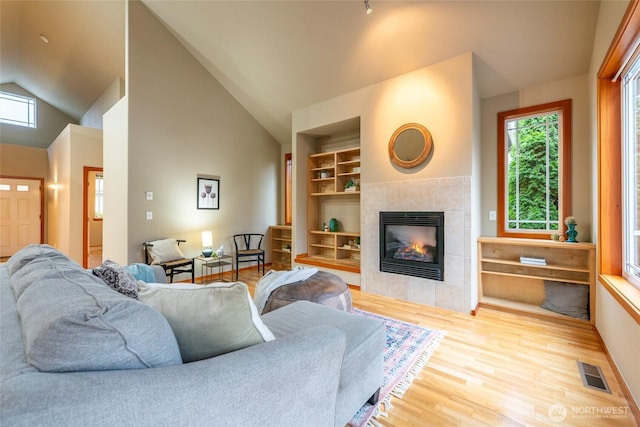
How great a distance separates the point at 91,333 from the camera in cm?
66

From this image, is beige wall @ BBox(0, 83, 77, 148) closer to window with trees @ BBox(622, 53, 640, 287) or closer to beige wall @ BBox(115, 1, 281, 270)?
beige wall @ BBox(115, 1, 281, 270)

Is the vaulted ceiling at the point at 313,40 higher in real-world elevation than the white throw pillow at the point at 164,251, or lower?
higher

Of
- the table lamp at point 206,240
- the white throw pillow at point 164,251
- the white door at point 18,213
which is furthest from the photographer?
the white door at point 18,213

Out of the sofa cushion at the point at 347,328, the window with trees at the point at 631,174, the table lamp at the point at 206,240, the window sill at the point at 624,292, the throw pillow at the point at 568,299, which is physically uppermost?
the window with trees at the point at 631,174

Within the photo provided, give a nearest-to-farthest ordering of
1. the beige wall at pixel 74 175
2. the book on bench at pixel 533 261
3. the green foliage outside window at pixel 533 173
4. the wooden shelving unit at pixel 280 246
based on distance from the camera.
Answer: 1. the book on bench at pixel 533 261
2. the green foliage outside window at pixel 533 173
3. the beige wall at pixel 74 175
4. the wooden shelving unit at pixel 280 246

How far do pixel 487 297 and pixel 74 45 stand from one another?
8.16 metres

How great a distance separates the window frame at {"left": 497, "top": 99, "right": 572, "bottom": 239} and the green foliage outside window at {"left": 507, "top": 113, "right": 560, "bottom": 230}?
0.05 meters

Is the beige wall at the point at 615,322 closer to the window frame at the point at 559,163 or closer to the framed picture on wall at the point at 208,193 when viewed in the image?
the window frame at the point at 559,163

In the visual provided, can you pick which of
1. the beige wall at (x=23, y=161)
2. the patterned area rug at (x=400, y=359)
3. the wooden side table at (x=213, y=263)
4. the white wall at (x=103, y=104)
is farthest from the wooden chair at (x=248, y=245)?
the beige wall at (x=23, y=161)

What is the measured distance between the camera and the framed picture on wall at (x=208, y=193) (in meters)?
4.61

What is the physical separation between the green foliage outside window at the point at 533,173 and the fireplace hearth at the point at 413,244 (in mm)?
1022

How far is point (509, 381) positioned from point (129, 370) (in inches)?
90.4
